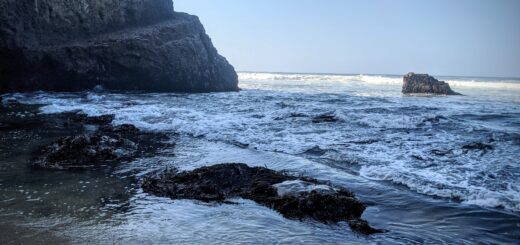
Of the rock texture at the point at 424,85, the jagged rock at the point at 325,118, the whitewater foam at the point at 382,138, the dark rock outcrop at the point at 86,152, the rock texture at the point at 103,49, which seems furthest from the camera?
the rock texture at the point at 424,85

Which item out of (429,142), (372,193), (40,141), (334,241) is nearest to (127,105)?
(40,141)

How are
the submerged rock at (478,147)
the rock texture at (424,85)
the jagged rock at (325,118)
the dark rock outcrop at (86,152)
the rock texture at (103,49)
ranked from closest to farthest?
the dark rock outcrop at (86,152) < the submerged rock at (478,147) < the jagged rock at (325,118) < the rock texture at (103,49) < the rock texture at (424,85)

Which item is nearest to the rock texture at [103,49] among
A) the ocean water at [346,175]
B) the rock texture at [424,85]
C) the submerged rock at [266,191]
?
the ocean water at [346,175]

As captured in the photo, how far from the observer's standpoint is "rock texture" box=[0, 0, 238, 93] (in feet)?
60.6

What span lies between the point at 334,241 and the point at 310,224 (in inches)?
16.7

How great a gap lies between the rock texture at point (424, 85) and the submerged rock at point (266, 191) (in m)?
24.4

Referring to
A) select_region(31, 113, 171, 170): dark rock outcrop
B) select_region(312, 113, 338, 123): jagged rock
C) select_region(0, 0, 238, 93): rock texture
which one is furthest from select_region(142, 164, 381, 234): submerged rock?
select_region(0, 0, 238, 93): rock texture

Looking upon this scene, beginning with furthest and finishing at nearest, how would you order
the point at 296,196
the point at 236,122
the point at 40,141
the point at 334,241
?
the point at 236,122 < the point at 40,141 < the point at 296,196 < the point at 334,241

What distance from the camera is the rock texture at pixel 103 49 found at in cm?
1847

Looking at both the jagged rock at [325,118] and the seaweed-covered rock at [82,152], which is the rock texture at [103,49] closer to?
the jagged rock at [325,118]

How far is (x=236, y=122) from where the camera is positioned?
11.1 meters

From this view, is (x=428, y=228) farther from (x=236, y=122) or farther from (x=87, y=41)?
(x=87, y=41)

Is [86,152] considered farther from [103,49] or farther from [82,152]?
[103,49]

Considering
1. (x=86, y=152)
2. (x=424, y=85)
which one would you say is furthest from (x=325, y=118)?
(x=424, y=85)
